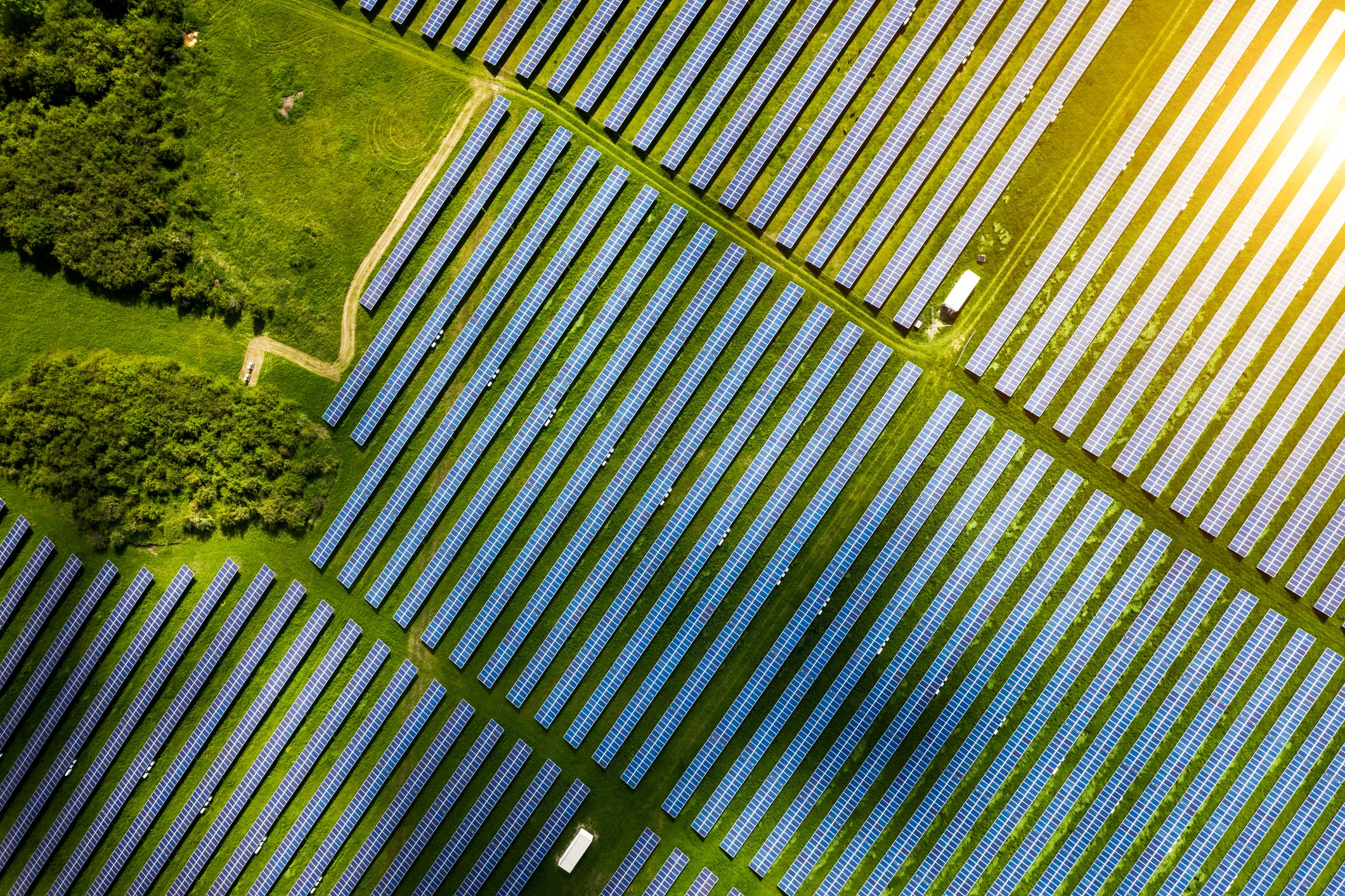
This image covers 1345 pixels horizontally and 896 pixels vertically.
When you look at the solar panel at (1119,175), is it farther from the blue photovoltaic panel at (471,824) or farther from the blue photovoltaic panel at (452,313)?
the blue photovoltaic panel at (471,824)

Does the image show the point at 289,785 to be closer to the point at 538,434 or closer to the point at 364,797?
the point at 364,797

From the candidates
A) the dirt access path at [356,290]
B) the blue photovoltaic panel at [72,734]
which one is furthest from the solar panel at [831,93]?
the blue photovoltaic panel at [72,734]

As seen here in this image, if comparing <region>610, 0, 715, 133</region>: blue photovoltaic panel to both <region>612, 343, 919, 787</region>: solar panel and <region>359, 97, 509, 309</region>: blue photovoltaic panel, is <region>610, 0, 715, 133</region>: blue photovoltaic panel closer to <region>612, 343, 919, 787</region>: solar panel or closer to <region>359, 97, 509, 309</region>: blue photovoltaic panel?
<region>359, 97, 509, 309</region>: blue photovoltaic panel

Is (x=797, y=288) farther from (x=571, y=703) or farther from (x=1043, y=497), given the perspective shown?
(x=571, y=703)

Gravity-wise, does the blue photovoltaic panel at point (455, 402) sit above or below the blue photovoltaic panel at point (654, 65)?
below

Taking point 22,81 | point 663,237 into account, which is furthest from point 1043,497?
point 22,81
